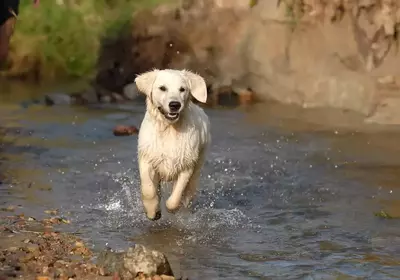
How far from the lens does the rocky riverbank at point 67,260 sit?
5.50 meters

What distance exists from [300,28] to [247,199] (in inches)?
239

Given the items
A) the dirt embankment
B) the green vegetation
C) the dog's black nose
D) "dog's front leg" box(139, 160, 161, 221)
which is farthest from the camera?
the green vegetation

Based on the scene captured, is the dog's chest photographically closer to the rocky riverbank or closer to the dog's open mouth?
the dog's open mouth

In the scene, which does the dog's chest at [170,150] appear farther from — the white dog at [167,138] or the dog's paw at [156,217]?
the dog's paw at [156,217]

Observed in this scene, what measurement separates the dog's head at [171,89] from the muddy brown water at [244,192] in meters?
0.99

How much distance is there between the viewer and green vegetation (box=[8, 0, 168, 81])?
1644 centimetres

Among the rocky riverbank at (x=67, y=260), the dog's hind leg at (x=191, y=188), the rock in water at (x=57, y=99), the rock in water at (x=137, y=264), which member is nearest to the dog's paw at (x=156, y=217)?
the dog's hind leg at (x=191, y=188)

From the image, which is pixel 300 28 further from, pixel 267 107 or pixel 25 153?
pixel 25 153

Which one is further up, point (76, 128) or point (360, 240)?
point (360, 240)

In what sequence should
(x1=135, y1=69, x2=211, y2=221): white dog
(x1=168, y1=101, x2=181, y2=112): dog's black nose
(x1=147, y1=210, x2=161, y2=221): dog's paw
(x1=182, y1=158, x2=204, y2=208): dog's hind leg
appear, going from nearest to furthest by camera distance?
(x1=168, y1=101, x2=181, y2=112): dog's black nose → (x1=135, y1=69, x2=211, y2=221): white dog → (x1=147, y1=210, x2=161, y2=221): dog's paw → (x1=182, y1=158, x2=204, y2=208): dog's hind leg

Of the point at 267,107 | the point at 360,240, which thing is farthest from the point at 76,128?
the point at 360,240

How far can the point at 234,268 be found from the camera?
5969 mm

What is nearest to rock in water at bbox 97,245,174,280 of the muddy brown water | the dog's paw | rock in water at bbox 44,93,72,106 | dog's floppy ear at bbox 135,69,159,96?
the muddy brown water

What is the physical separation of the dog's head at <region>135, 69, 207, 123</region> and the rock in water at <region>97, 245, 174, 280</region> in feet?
4.67
